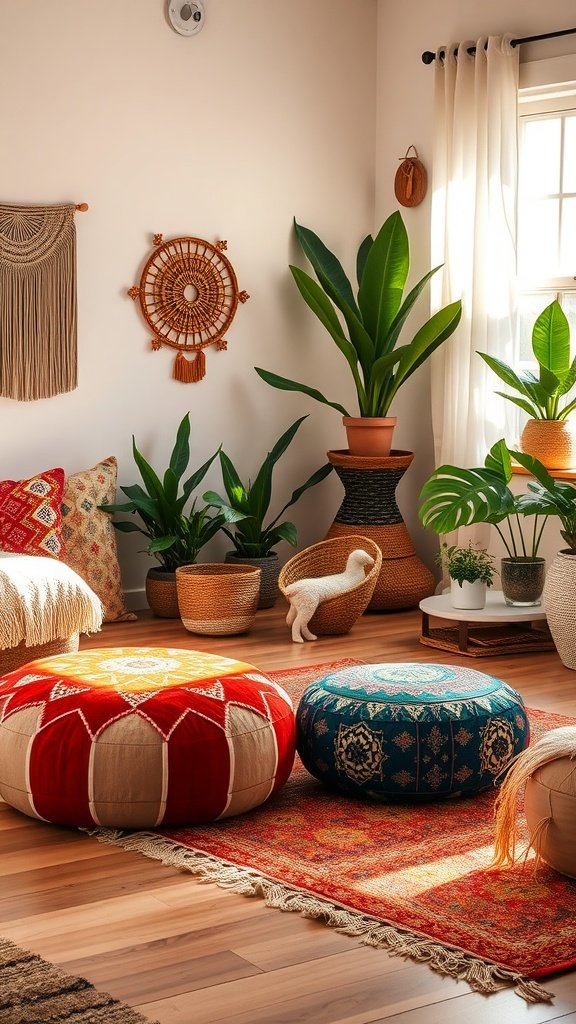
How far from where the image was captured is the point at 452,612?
16.3 feet

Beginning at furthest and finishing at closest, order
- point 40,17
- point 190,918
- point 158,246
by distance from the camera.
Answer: point 158,246 → point 40,17 → point 190,918

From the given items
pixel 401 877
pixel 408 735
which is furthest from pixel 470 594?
pixel 401 877

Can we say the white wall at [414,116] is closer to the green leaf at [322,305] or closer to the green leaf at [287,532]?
the green leaf at [322,305]

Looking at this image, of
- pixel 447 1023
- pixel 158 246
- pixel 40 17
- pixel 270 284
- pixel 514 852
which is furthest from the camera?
pixel 270 284

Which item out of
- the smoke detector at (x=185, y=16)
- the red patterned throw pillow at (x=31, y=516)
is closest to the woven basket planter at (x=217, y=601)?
the red patterned throw pillow at (x=31, y=516)

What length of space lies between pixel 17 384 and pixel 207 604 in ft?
3.98

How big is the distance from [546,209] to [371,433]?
1274 mm

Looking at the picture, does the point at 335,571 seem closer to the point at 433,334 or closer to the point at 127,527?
the point at 127,527

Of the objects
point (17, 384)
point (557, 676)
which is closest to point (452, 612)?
point (557, 676)

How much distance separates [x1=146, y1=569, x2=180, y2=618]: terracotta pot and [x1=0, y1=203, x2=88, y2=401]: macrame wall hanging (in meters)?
0.90

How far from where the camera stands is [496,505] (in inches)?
190

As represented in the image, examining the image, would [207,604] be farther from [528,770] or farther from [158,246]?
[528,770]

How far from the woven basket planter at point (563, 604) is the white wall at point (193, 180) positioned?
6.26 ft

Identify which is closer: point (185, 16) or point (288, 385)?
point (185, 16)
